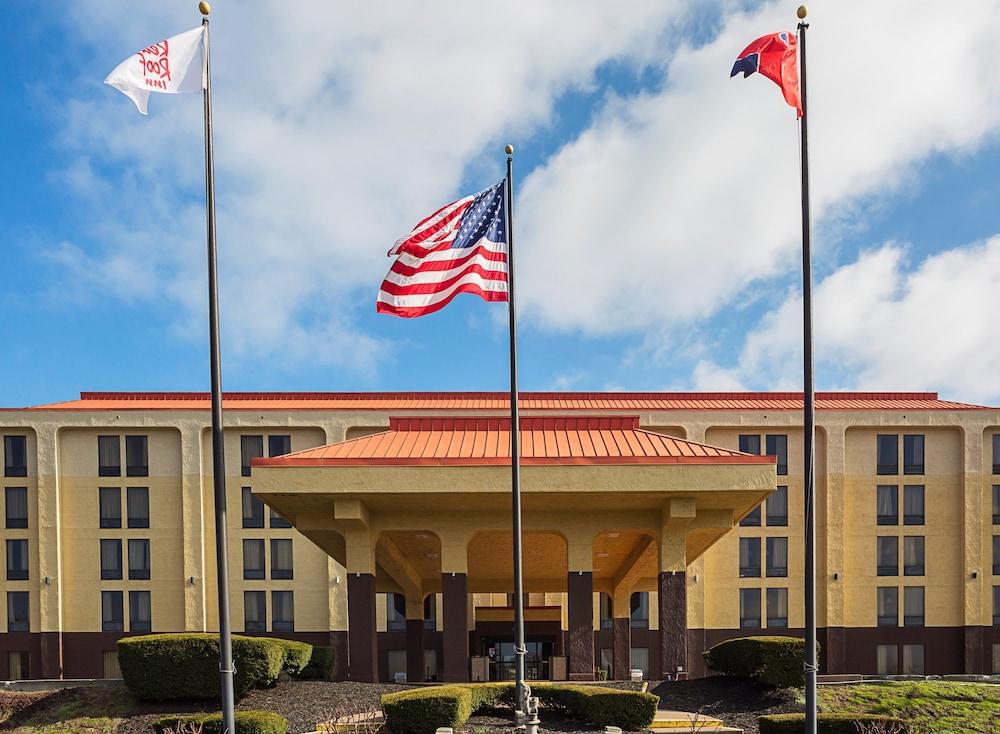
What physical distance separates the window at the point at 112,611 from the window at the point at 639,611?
29594mm

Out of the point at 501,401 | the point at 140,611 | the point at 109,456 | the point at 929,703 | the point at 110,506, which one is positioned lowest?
the point at 140,611

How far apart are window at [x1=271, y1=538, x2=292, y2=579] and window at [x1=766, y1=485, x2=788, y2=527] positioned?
28094 millimetres

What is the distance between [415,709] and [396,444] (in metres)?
8.12

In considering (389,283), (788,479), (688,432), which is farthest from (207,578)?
(389,283)

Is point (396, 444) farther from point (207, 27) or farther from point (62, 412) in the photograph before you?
point (62, 412)

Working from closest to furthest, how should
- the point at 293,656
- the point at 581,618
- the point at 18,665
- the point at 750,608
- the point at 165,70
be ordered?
the point at 165,70 → the point at 293,656 → the point at 581,618 → the point at 18,665 → the point at 750,608

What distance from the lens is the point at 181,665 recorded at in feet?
66.1

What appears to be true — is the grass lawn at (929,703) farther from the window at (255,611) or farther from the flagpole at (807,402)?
the window at (255,611)

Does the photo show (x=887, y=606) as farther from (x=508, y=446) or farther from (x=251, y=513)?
(x=251, y=513)

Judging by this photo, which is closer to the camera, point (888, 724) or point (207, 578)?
point (888, 724)

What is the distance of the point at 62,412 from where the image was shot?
166 ft

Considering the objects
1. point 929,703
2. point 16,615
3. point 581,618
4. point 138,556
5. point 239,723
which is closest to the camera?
point 239,723

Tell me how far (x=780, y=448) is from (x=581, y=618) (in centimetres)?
3100

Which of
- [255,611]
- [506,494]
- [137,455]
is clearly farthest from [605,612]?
Answer: [506,494]
